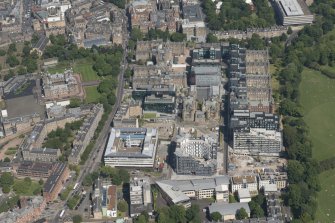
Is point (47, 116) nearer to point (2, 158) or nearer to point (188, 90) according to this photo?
point (2, 158)

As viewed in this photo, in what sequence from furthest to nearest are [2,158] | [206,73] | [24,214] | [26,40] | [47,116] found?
1. [26,40]
2. [206,73]
3. [47,116]
4. [2,158]
5. [24,214]

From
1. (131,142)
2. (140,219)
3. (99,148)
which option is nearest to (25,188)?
(99,148)

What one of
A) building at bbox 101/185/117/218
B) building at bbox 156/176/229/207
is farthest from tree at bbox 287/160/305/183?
building at bbox 101/185/117/218

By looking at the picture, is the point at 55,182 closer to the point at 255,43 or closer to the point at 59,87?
the point at 59,87

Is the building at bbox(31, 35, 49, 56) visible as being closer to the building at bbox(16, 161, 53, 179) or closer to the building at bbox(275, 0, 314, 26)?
the building at bbox(16, 161, 53, 179)

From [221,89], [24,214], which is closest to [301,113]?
[221,89]
